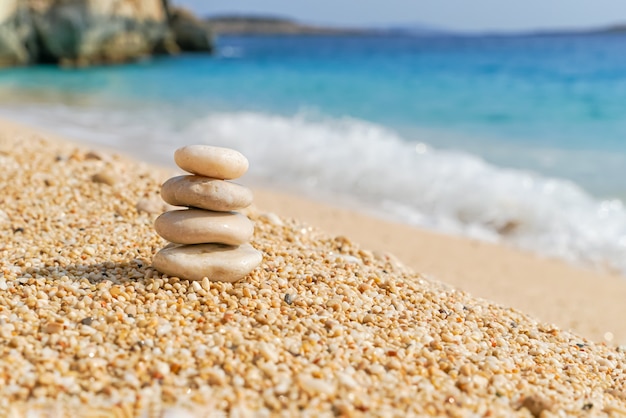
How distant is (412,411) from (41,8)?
113 ft

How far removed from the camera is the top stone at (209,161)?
11.7ft

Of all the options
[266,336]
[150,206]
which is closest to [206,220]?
[266,336]

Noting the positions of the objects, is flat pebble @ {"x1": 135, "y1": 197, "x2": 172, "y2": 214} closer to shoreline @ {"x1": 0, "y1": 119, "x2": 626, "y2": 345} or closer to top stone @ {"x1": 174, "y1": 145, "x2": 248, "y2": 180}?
shoreline @ {"x1": 0, "y1": 119, "x2": 626, "y2": 345}

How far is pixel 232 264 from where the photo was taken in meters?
3.60

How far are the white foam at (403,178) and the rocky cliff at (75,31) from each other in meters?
19.2

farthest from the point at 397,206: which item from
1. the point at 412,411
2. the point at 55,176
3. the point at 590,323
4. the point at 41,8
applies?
the point at 41,8

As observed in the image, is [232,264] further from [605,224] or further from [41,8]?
[41,8]

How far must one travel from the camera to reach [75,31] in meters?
33.2

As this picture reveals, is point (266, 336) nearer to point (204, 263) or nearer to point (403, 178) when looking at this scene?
point (204, 263)

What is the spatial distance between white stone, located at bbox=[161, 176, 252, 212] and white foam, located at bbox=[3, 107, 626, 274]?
4575 millimetres

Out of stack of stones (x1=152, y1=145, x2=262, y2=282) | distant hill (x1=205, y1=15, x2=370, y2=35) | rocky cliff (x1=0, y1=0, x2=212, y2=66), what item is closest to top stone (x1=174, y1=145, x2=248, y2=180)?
stack of stones (x1=152, y1=145, x2=262, y2=282)

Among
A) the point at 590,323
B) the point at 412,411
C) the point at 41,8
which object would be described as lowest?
the point at 590,323

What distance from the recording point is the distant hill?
151750mm

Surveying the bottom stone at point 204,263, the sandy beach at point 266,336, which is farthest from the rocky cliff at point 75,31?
the bottom stone at point 204,263
